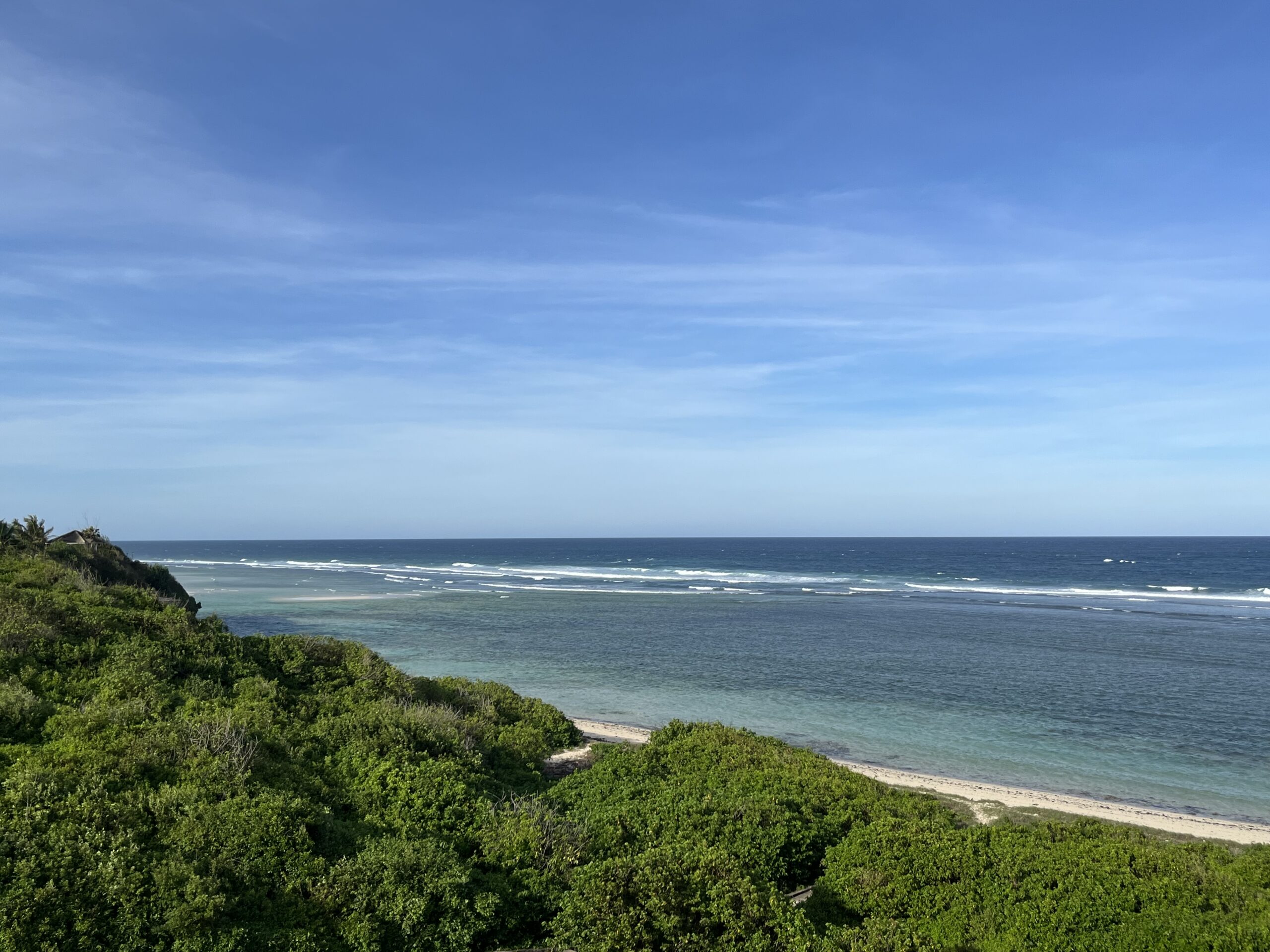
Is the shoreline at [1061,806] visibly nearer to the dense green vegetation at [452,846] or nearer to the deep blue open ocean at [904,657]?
the deep blue open ocean at [904,657]

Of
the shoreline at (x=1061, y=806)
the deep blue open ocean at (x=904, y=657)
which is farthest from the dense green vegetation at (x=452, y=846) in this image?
the deep blue open ocean at (x=904, y=657)

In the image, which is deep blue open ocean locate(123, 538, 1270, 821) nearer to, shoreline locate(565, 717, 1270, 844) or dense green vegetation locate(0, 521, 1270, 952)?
shoreline locate(565, 717, 1270, 844)

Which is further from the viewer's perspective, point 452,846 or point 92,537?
point 92,537

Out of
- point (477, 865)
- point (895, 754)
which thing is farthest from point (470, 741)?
point (895, 754)

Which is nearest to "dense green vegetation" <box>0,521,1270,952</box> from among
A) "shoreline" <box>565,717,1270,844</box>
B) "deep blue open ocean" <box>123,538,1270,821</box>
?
"shoreline" <box>565,717,1270,844</box>

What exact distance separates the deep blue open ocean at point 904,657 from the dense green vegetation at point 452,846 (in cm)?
961

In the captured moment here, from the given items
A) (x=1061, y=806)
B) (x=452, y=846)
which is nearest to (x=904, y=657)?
(x=1061, y=806)

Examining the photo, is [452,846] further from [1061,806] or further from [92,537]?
[92,537]

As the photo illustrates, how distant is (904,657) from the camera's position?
41.1 m

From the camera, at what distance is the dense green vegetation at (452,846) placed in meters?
8.51

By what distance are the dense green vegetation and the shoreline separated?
2.98m

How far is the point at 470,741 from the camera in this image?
52.7 ft

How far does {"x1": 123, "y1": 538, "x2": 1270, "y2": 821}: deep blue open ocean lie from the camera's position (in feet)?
80.2

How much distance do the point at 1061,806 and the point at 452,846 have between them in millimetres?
16433
